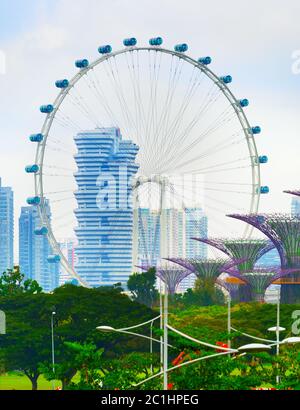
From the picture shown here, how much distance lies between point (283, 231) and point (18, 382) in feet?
154

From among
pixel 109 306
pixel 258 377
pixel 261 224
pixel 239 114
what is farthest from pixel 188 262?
pixel 258 377

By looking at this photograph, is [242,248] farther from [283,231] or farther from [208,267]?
[283,231]

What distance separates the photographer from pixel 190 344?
145 feet

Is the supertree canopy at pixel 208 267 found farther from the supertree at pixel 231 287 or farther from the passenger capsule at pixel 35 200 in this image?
the passenger capsule at pixel 35 200

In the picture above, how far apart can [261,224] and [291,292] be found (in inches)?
646

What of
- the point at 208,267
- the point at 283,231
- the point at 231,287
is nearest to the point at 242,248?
the point at 208,267

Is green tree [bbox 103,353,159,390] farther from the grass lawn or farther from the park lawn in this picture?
the grass lawn

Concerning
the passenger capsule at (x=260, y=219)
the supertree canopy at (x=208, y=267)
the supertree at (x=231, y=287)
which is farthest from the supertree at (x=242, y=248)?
the supertree at (x=231, y=287)

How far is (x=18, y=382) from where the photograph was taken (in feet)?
248

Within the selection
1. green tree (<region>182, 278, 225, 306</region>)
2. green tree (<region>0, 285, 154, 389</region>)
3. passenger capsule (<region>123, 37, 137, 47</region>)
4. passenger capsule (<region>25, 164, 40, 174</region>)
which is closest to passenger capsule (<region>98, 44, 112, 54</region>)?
passenger capsule (<region>123, 37, 137, 47</region>)

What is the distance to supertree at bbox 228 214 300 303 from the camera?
115m

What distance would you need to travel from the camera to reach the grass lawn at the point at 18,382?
68731 mm

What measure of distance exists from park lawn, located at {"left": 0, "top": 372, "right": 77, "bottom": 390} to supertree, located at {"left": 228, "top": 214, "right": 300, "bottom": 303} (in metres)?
36.5
